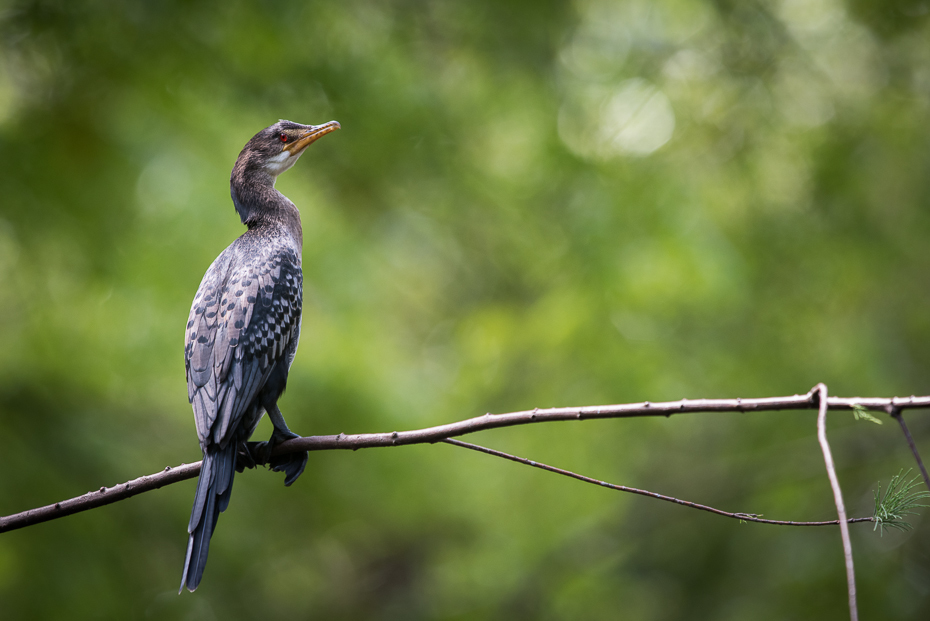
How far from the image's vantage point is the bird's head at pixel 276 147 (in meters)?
1.78

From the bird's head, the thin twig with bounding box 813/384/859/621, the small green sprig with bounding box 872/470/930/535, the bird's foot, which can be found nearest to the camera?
the thin twig with bounding box 813/384/859/621

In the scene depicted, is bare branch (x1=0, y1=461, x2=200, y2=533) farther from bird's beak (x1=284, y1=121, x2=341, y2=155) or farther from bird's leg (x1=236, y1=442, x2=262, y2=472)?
bird's beak (x1=284, y1=121, x2=341, y2=155)

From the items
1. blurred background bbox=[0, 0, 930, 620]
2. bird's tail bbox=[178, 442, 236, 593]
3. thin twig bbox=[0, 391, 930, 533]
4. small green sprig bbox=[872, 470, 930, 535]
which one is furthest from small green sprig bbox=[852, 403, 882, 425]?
blurred background bbox=[0, 0, 930, 620]

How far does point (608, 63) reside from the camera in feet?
18.4

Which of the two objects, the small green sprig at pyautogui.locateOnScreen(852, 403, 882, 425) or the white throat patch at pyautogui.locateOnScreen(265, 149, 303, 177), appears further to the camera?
the white throat patch at pyautogui.locateOnScreen(265, 149, 303, 177)

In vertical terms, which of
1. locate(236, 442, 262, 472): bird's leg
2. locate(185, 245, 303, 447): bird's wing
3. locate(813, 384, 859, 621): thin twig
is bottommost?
locate(813, 384, 859, 621): thin twig

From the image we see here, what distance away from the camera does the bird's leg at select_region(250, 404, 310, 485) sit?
6.33 feet

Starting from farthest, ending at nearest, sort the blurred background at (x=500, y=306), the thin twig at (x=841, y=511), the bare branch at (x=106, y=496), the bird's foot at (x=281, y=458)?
the blurred background at (x=500, y=306), the bird's foot at (x=281, y=458), the bare branch at (x=106, y=496), the thin twig at (x=841, y=511)

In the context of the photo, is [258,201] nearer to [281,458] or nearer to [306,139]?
[306,139]

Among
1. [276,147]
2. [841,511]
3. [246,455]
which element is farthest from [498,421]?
[276,147]

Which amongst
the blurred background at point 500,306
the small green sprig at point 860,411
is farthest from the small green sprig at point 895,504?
the blurred background at point 500,306

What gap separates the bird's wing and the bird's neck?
4.3 inches

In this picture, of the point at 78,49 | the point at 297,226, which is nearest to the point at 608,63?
the point at 78,49

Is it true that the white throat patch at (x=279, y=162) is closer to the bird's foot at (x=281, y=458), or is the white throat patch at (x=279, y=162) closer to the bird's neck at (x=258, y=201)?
the bird's neck at (x=258, y=201)
